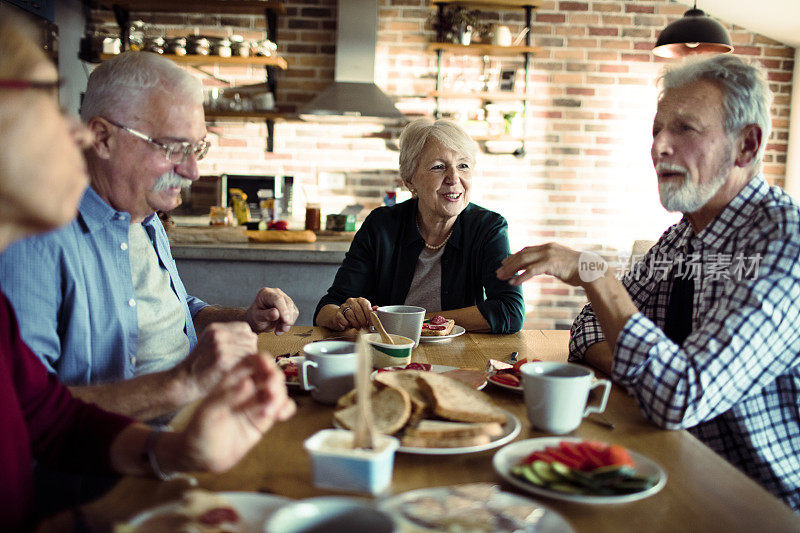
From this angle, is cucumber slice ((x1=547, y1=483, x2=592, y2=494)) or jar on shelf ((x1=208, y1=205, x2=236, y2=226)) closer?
cucumber slice ((x1=547, y1=483, x2=592, y2=494))

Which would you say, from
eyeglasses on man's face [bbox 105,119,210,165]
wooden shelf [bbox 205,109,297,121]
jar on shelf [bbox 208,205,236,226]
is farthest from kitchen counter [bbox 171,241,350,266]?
eyeglasses on man's face [bbox 105,119,210,165]

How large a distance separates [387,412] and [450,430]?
3.9 inches

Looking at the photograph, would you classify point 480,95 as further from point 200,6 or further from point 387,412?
point 387,412

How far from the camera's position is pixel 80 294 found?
1232mm

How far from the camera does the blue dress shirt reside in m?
1.15

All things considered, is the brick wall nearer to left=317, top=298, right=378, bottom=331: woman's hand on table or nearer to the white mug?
the white mug

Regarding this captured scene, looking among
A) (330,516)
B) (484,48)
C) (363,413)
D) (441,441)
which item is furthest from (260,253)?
(330,516)

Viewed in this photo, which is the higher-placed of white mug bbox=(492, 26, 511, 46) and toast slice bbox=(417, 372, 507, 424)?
white mug bbox=(492, 26, 511, 46)

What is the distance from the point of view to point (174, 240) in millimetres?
3512

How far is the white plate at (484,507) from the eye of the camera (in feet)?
2.19

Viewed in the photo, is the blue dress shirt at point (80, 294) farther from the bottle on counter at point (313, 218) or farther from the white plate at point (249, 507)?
the bottle on counter at point (313, 218)

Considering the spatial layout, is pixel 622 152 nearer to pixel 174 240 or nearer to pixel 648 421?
pixel 174 240

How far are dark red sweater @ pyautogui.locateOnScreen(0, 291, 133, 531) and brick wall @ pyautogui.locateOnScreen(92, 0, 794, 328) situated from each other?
393 centimetres

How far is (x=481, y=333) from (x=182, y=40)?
3555mm
